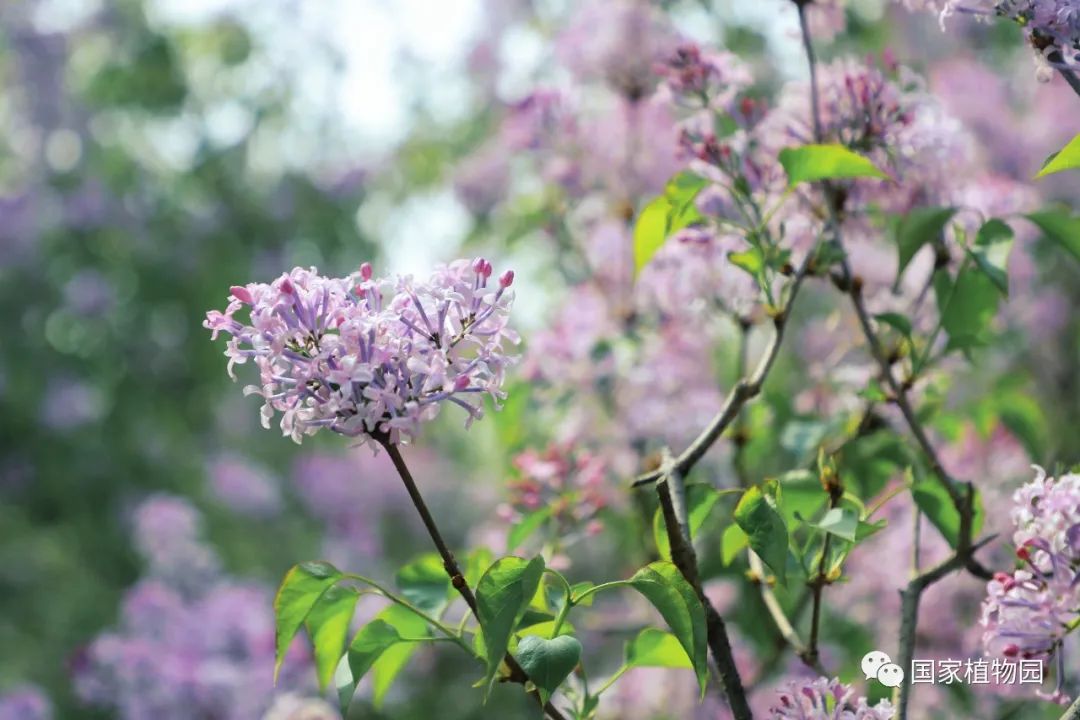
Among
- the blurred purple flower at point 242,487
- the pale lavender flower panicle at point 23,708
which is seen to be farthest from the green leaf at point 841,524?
the blurred purple flower at point 242,487

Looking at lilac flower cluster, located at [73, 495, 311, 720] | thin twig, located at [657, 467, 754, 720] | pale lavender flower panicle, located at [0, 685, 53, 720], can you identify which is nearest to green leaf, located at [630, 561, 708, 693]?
thin twig, located at [657, 467, 754, 720]

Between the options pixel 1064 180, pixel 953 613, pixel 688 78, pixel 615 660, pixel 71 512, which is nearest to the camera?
→ pixel 688 78

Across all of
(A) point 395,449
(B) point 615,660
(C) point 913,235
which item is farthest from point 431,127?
(A) point 395,449

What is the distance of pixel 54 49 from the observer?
4.83 meters

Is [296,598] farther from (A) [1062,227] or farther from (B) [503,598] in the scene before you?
(A) [1062,227]

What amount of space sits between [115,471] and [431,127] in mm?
1608

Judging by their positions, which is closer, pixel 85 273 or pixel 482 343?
pixel 482 343

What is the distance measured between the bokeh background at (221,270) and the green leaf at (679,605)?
1697mm

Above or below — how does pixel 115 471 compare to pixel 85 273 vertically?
below

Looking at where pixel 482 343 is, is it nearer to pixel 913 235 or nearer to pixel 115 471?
pixel 913 235

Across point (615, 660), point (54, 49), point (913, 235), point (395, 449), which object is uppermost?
point (54, 49)

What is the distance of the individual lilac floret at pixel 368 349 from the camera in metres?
0.72

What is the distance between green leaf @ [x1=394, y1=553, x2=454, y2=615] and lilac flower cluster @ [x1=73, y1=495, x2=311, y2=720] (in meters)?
1.18

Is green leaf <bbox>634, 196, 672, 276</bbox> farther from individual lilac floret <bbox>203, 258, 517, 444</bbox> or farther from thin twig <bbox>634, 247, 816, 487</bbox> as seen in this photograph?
individual lilac floret <bbox>203, 258, 517, 444</bbox>
